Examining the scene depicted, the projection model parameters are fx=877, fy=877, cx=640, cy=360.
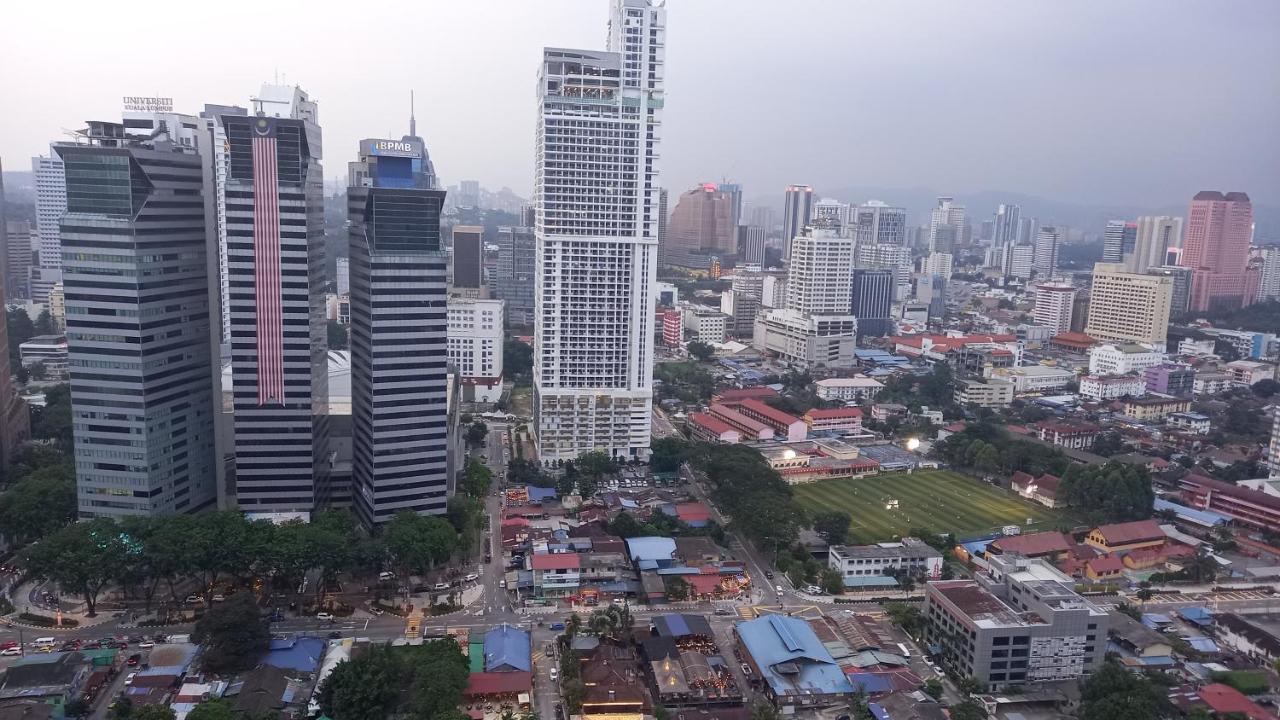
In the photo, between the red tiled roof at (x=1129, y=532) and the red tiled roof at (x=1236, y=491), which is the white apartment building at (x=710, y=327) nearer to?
the red tiled roof at (x=1236, y=491)

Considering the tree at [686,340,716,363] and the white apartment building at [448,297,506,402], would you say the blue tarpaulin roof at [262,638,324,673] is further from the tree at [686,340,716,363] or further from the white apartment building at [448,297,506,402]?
the tree at [686,340,716,363]

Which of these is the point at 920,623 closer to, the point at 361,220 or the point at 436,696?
the point at 436,696

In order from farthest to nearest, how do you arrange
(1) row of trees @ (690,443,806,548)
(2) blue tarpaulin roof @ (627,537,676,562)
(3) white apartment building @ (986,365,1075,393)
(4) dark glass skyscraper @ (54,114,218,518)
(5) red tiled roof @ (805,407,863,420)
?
(3) white apartment building @ (986,365,1075,393) < (5) red tiled roof @ (805,407,863,420) < (1) row of trees @ (690,443,806,548) < (2) blue tarpaulin roof @ (627,537,676,562) < (4) dark glass skyscraper @ (54,114,218,518)

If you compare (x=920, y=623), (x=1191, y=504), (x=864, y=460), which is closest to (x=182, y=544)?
(x=920, y=623)

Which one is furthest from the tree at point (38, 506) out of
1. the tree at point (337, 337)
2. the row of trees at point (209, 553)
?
the tree at point (337, 337)

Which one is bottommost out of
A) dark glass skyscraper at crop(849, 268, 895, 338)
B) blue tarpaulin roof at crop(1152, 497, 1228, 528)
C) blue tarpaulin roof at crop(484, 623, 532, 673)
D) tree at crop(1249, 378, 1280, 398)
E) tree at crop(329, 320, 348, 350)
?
blue tarpaulin roof at crop(484, 623, 532, 673)

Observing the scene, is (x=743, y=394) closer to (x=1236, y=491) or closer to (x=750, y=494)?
(x=750, y=494)

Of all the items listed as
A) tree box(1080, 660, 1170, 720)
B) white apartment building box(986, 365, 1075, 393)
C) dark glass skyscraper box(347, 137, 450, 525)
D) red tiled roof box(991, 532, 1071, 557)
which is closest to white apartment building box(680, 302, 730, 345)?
white apartment building box(986, 365, 1075, 393)

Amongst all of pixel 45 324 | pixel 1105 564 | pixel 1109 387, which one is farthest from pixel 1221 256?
pixel 45 324
